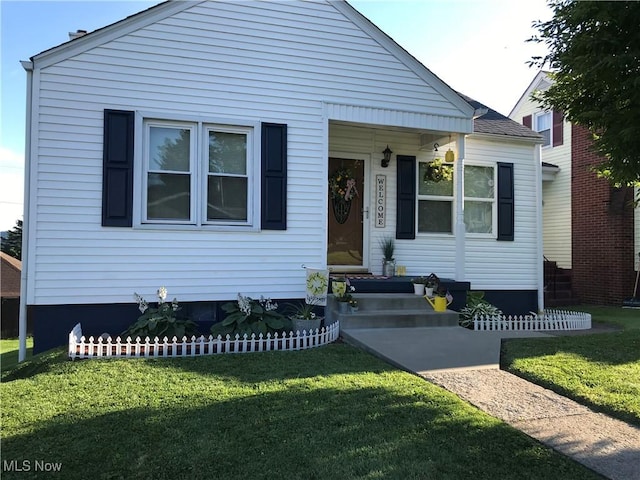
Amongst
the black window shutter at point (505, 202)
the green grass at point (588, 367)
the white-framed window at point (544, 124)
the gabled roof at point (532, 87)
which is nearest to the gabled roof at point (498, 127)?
the black window shutter at point (505, 202)

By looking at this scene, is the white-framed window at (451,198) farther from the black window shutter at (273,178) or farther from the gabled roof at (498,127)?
the black window shutter at (273,178)

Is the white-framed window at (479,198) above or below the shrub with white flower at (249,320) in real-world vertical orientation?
above

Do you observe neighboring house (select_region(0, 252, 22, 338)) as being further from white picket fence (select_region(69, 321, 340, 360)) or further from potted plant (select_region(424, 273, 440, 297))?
potted plant (select_region(424, 273, 440, 297))

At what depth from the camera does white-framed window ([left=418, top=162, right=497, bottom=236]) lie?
916 cm

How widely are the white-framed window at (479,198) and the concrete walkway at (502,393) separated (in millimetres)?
3163

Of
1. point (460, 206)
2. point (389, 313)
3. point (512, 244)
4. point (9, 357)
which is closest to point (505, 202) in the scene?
point (512, 244)

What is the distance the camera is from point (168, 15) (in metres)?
6.89

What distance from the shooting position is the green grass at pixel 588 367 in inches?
160

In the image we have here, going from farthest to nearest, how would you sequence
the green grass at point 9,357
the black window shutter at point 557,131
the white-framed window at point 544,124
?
the white-framed window at point 544,124 < the black window shutter at point 557,131 < the green grass at point 9,357

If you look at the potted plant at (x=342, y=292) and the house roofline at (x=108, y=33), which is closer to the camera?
the house roofline at (x=108, y=33)

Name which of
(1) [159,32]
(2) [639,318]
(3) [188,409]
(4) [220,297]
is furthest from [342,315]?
(2) [639,318]

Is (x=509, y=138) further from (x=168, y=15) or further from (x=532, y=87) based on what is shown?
(x=532, y=87)

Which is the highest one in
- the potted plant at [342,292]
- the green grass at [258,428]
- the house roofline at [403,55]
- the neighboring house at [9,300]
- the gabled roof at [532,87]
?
the gabled roof at [532,87]

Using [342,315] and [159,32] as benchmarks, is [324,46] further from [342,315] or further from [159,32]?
[342,315]
